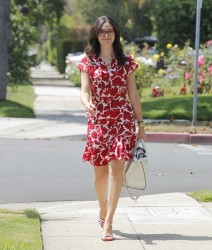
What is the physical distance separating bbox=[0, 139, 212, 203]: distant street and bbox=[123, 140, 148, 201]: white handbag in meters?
2.25

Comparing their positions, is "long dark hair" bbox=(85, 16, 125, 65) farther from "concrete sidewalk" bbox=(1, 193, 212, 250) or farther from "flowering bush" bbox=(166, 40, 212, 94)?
"flowering bush" bbox=(166, 40, 212, 94)

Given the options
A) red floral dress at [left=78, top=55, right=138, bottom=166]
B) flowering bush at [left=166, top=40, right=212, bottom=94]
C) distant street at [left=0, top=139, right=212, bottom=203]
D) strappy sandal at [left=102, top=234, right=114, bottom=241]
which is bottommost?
distant street at [left=0, top=139, right=212, bottom=203]

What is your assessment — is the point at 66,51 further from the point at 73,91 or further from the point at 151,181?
the point at 151,181

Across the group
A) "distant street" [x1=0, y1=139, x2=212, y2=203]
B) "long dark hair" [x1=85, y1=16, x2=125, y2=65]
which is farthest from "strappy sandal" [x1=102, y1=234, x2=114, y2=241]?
"distant street" [x1=0, y1=139, x2=212, y2=203]

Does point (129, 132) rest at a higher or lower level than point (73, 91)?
higher

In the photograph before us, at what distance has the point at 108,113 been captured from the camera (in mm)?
7309

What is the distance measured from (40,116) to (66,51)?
31.5 meters

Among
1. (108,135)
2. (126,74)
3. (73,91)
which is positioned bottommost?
(73,91)

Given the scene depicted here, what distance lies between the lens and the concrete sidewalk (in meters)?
7.01

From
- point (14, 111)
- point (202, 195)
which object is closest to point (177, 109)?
point (14, 111)

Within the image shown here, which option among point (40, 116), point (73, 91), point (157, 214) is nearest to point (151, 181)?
point (157, 214)

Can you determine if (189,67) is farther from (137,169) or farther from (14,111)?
(137,169)

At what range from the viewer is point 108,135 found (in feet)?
23.9

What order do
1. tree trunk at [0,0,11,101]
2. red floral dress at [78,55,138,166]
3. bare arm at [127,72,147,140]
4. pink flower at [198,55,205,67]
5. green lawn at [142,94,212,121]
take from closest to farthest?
red floral dress at [78,55,138,166] → bare arm at [127,72,147,140] → green lawn at [142,94,212,121] → tree trunk at [0,0,11,101] → pink flower at [198,55,205,67]
